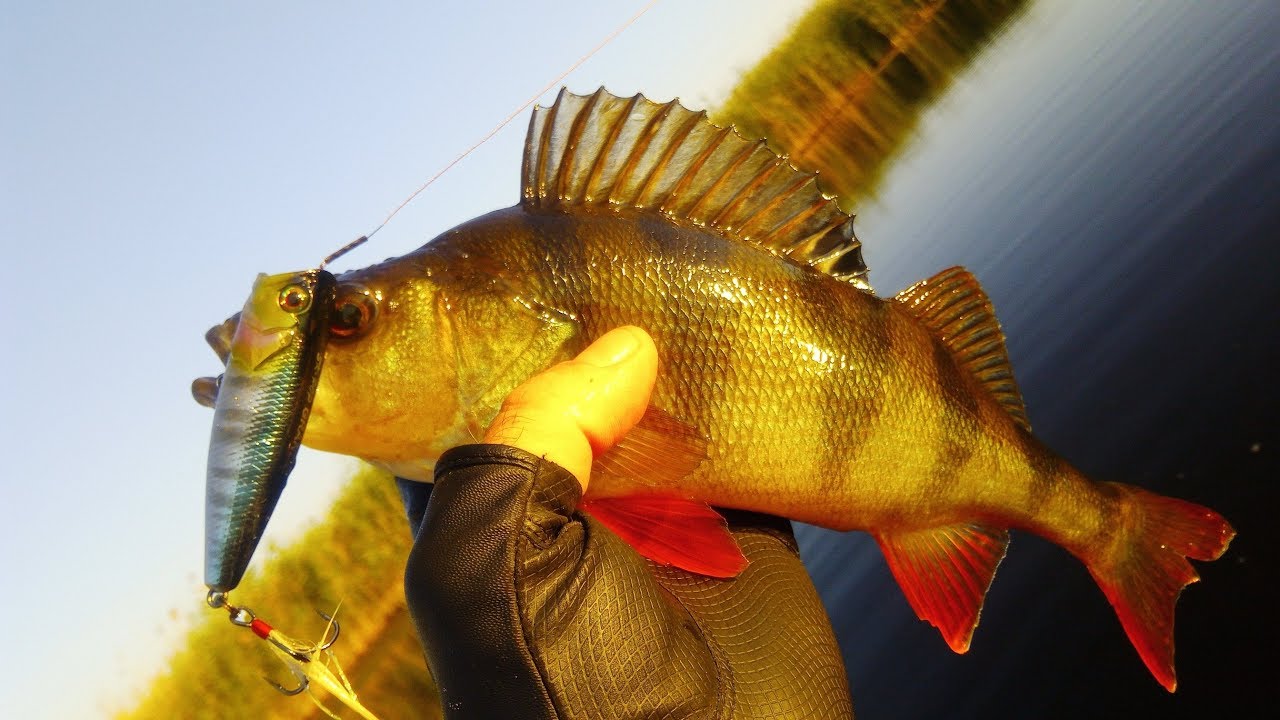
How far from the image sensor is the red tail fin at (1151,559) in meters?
2.65

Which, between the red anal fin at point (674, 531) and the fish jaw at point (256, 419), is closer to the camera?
the fish jaw at point (256, 419)

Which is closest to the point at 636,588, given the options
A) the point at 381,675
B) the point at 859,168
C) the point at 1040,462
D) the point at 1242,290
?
the point at 1040,462

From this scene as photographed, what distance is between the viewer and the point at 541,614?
1.36 meters

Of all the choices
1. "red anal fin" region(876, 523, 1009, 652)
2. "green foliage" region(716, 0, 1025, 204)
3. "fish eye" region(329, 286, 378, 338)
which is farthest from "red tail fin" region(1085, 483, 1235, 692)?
"green foliage" region(716, 0, 1025, 204)

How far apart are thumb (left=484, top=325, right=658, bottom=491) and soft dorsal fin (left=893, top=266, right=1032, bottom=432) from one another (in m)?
1.25

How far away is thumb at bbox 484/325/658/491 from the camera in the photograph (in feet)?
5.11

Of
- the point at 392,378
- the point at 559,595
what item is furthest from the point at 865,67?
the point at 559,595

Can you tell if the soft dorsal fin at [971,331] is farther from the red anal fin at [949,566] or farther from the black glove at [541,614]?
the black glove at [541,614]

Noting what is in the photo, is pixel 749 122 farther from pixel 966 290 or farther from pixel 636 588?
pixel 636 588

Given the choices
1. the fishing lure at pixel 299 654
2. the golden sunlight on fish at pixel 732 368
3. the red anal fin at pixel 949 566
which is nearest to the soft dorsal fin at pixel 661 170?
the golden sunlight on fish at pixel 732 368

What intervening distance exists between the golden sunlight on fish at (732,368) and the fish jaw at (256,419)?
0.62 ft

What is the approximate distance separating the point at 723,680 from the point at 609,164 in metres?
1.53

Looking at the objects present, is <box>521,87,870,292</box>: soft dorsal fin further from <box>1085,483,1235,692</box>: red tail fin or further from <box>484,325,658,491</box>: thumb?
<box>1085,483,1235,692</box>: red tail fin

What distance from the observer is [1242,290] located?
558cm
